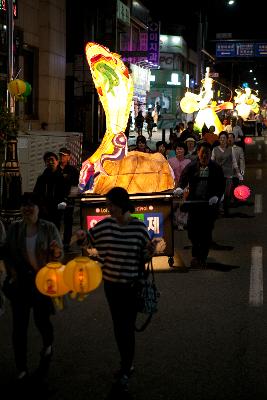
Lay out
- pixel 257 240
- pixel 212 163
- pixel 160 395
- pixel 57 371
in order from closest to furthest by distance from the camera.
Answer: pixel 160 395, pixel 57 371, pixel 212 163, pixel 257 240

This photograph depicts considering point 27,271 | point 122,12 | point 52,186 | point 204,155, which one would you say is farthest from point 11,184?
point 122,12

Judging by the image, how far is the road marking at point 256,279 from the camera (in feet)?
26.8

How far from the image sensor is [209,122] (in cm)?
2369

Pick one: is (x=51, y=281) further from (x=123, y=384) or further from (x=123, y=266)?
(x=123, y=384)

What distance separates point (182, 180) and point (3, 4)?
10.2 meters

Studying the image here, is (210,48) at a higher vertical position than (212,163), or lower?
higher

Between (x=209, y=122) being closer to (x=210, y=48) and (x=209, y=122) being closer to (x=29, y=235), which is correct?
(x=29, y=235)

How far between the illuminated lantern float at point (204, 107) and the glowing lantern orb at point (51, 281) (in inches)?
745

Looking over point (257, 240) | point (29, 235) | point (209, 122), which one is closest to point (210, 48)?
point (209, 122)

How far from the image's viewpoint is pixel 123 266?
530cm

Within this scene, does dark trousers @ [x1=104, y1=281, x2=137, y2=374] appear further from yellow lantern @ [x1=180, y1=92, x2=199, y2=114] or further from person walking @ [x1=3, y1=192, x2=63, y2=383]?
yellow lantern @ [x1=180, y1=92, x2=199, y2=114]

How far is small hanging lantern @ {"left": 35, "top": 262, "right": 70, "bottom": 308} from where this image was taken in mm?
5148

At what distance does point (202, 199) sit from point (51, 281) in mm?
5254

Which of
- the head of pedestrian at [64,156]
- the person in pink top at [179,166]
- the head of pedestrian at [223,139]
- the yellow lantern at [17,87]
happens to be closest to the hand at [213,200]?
the head of pedestrian at [64,156]
